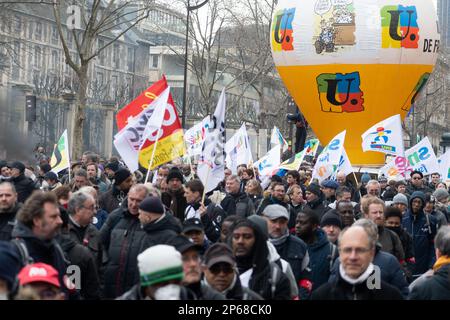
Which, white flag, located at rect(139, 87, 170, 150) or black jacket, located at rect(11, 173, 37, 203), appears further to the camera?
white flag, located at rect(139, 87, 170, 150)

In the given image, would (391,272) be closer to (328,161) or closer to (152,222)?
(152,222)

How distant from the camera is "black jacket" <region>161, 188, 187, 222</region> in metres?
12.6

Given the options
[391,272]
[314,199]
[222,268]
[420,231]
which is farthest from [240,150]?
[222,268]

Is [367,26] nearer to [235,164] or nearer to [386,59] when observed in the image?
[386,59]

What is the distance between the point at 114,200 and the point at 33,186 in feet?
5.23

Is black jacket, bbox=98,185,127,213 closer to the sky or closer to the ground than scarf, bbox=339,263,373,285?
closer to the ground

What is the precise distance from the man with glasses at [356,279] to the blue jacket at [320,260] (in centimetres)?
244

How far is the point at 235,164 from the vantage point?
2416 cm

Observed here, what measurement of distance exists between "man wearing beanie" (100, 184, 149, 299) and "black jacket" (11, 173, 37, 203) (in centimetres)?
427

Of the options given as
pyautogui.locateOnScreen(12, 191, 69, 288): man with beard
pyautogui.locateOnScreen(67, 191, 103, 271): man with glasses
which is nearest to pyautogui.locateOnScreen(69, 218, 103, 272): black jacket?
pyautogui.locateOnScreen(67, 191, 103, 271): man with glasses

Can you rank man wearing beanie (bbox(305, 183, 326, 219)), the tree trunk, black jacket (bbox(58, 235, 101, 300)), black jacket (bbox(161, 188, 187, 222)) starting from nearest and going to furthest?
black jacket (bbox(58, 235, 101, 300)) → black jacket (bbox(161, 188, 187, 222)) → man wearing beanie (bbox(305, 183, 326, 219)) → the tree trunk

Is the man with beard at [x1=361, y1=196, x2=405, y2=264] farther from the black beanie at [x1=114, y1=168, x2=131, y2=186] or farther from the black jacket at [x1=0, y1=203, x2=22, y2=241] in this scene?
the black jacket at [x1=0, y1=203, x2=22, y2=241]

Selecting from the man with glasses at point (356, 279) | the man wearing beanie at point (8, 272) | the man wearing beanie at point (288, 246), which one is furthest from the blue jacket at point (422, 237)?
the man wearing beanie at point (8, 272)
